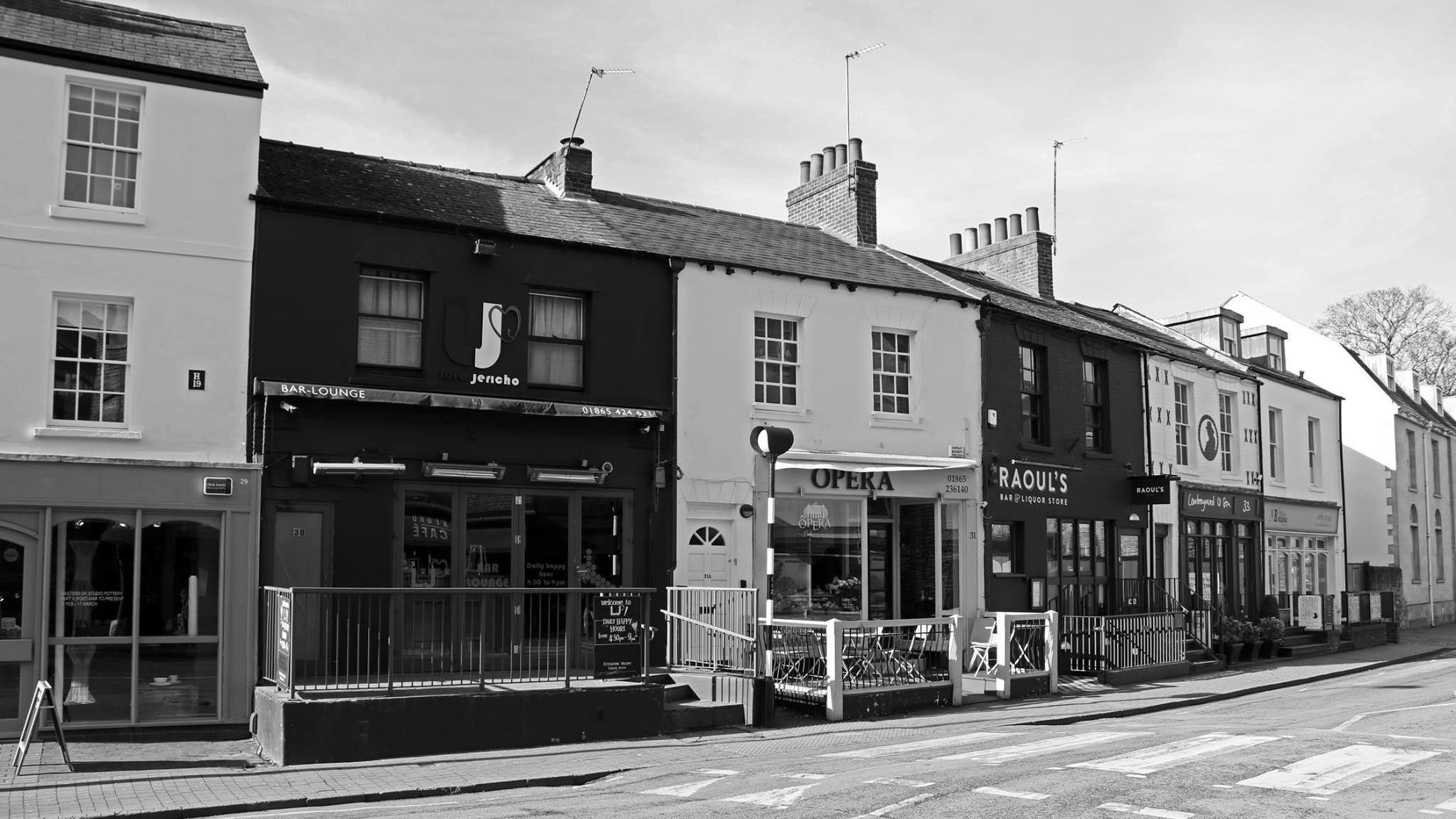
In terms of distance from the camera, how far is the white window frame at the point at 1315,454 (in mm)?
32031

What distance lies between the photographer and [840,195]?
23.5 m

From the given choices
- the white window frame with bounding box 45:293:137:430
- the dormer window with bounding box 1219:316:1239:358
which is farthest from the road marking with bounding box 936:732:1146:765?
the dormer window with bounding box 1219:316:1239:358

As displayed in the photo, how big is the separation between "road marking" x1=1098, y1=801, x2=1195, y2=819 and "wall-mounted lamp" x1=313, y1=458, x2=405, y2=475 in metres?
9.45

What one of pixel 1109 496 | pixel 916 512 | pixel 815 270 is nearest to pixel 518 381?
pixel 815 270

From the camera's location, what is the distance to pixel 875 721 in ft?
50.0

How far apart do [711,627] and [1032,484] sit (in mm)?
8810

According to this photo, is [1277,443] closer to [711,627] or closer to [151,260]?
[711,627]

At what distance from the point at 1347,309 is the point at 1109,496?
3395 centimetres

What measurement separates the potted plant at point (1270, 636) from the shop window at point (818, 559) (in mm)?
10019

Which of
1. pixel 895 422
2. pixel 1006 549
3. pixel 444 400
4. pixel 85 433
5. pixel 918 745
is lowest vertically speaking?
pixel 918 745

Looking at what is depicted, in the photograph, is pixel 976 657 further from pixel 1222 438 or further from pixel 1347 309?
pixel 1347 309

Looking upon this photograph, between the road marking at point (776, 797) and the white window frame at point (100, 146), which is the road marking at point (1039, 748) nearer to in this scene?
the road marking at point (776, 797)

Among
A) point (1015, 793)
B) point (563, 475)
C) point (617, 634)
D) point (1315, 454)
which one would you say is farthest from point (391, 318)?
point (1315, 454)

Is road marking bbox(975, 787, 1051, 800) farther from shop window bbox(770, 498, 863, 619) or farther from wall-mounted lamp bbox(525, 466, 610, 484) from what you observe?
shop window bbox(770, 498, 863, 619)
